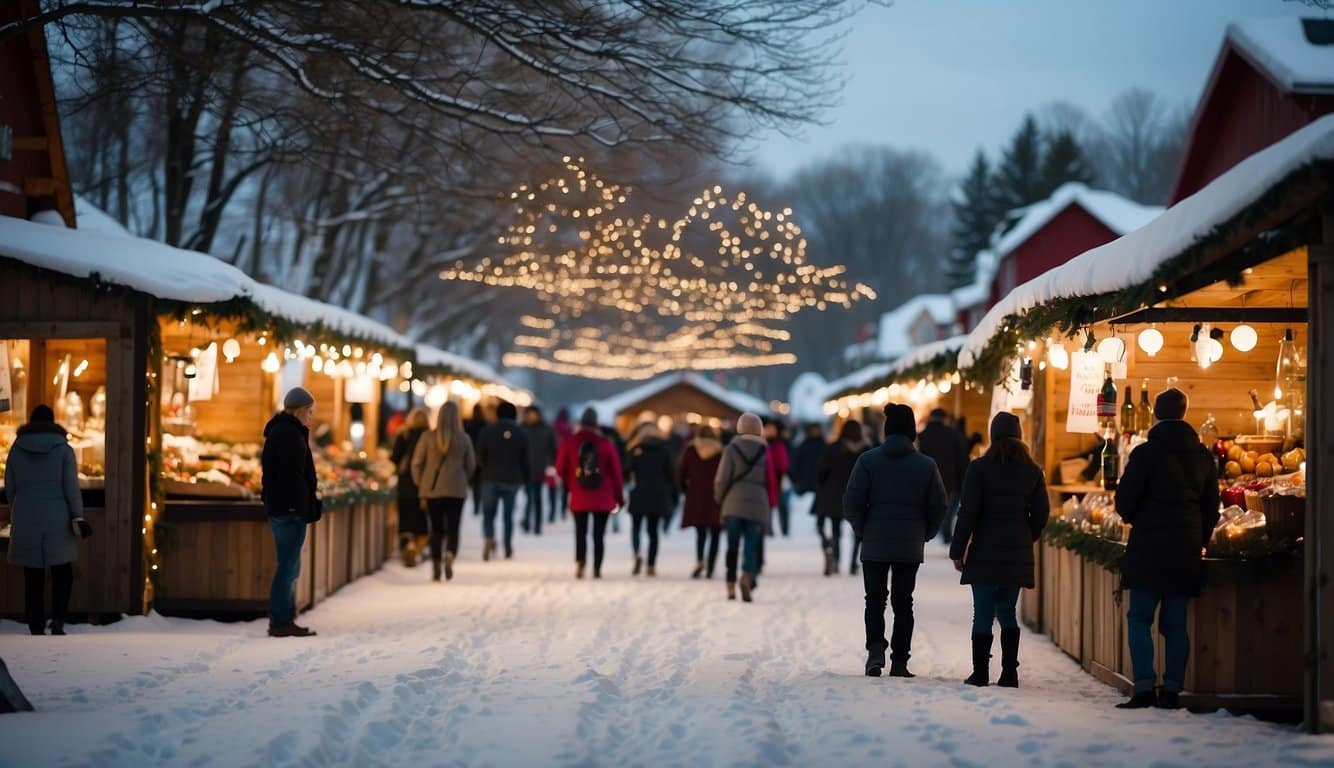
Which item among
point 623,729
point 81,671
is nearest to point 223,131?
point 81,671

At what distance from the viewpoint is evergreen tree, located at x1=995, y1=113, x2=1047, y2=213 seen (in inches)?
2844

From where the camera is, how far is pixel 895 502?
1067 cm

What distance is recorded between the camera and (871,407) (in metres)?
36.7

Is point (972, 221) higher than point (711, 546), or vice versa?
point (972, 221)

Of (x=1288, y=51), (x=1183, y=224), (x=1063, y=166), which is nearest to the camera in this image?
(x=1183, y=224)

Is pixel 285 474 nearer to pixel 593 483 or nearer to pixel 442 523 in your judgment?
pixel 442 523

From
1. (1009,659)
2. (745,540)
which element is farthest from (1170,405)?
(745,540)

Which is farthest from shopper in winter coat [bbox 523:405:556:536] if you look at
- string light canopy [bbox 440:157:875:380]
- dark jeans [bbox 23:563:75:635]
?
dark jeans [bbox 23:563:75:635]

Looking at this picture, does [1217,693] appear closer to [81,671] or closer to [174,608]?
[81,671]

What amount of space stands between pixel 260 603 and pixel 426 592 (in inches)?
116

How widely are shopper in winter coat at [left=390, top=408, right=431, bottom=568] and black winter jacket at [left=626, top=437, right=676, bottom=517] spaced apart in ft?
8.84

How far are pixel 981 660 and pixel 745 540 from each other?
576 cm

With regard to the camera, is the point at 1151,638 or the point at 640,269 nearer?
the point at 1151,638

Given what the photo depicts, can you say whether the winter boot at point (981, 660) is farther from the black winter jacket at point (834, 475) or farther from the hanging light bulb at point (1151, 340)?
the black winter jacket at point (834, 475)
